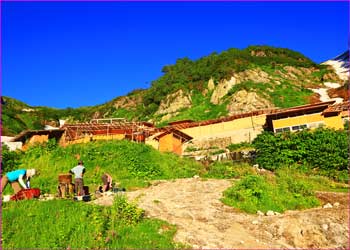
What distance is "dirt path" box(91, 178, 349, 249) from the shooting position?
9070mm

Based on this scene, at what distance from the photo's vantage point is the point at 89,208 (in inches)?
396

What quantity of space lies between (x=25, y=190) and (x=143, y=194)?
3.77 m

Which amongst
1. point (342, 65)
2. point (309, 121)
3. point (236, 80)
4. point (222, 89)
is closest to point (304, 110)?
point (309, 121)

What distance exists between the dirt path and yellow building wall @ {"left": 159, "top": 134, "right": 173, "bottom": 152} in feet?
55.3

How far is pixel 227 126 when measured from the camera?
3822cm

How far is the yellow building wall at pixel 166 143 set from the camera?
99.1ft

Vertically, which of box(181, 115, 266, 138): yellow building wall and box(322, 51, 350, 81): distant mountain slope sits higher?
box(322, 51, 350, 81): distant mountain slope

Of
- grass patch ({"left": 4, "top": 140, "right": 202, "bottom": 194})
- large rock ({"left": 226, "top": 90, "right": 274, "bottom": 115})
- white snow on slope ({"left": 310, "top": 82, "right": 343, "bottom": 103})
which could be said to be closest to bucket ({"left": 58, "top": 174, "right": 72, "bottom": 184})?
grass patch ({"left": 4, "top": 140, "right": 202, "bottom": 194})

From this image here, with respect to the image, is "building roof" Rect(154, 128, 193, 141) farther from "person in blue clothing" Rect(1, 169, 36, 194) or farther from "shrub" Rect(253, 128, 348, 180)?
"person in blue clothing" Rect(1, 169, 36, 194)

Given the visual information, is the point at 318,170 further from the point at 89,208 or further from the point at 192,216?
the point at 89,208

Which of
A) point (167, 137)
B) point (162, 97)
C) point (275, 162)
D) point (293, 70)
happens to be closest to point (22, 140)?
point (167, 137)

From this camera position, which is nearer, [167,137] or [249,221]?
[249,221]

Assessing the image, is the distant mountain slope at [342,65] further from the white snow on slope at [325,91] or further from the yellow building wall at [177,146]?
the yellow building wall at [177,146]

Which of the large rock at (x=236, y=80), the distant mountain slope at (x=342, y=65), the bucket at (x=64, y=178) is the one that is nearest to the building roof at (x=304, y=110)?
the large rock at (x=236, y=80)
